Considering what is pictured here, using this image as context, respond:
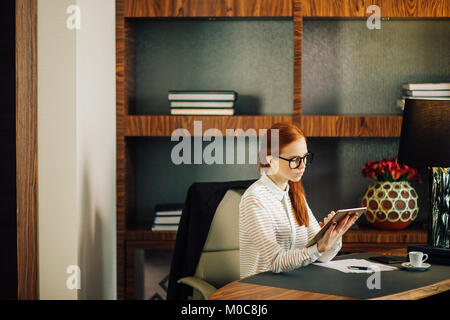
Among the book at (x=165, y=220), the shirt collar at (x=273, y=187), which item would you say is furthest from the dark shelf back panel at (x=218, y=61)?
the shirt collar at (x=273, y=187)

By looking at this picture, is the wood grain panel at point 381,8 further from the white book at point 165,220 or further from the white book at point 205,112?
the white book at point 165,220

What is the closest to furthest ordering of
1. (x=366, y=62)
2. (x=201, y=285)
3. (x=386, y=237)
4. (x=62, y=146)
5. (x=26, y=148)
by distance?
(x=201, y=285) < (x=26, y=148) < (x=62, y=146) < (x=386, y=237) < (x=366, y=62)

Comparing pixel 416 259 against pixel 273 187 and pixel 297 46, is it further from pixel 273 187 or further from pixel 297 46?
pixel 297 46

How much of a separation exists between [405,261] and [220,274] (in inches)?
29.3

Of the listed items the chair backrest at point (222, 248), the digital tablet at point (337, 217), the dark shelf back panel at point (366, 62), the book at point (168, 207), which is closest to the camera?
the digital tablet at point (337, 217)

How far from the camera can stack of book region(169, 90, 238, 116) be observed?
3047 mm

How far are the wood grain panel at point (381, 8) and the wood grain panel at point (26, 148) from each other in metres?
1.51

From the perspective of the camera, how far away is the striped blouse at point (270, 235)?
74.2 inches

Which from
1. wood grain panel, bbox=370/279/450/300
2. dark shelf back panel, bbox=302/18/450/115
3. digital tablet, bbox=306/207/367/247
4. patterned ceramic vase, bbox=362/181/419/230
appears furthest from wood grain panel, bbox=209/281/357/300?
dark shelf back panel, bbox=302/18/450/115

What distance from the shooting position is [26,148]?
2236 millimetres

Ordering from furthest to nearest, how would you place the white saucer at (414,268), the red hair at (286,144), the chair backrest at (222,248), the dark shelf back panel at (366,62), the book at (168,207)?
the dark shelf back panel at (366,62)
the book at (168,207)
the chair backrest at (222,248)
the red hair at (286,144)
the white saucer at (414,268)

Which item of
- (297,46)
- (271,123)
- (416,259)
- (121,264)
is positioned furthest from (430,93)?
(121,264)
